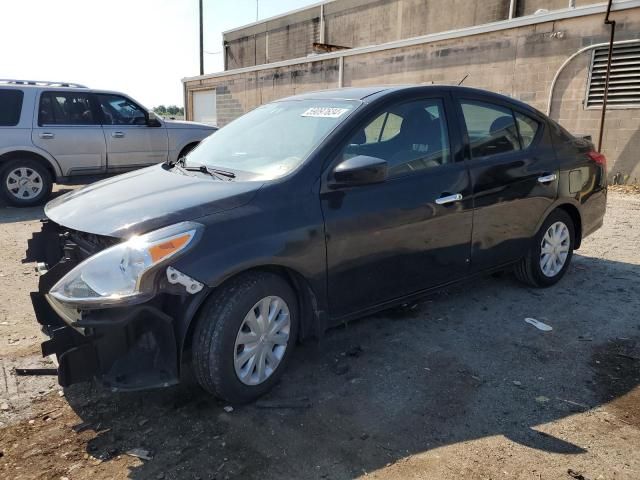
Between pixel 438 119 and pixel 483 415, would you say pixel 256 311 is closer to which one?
pixel 483 415

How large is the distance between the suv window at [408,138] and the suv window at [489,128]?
0.91 ft

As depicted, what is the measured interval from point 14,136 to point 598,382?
8.63 metres

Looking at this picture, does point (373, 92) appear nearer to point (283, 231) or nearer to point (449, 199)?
point (449, 199)

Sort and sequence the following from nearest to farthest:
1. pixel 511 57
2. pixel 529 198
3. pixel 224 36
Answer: pixel 529 198 < pixel 511 57 < pixel 224 36

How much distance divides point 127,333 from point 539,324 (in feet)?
9.95

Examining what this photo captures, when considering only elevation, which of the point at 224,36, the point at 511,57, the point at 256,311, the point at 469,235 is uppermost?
the point at 224,36

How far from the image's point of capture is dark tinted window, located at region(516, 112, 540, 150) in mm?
4336

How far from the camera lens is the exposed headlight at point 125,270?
97.5 inches

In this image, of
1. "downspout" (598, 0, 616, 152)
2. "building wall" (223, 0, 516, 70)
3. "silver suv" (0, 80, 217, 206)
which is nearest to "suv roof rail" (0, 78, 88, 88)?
"silver suv" (0, 80, 217, 206)

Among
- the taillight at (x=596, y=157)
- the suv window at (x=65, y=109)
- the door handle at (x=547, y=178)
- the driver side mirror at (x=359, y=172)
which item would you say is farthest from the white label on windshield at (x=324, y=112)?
the suv window at (x=65, y=109)

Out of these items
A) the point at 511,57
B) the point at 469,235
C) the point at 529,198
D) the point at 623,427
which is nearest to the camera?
the point at 623,427

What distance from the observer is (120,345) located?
256cm

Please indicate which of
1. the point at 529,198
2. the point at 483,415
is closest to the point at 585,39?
the point at 529,198

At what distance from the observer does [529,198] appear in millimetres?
4273
